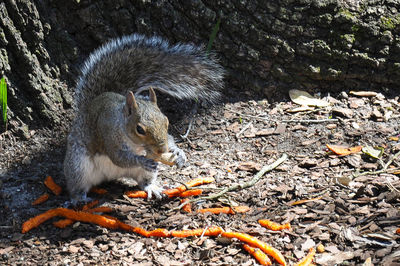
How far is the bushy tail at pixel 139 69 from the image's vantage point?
3090 millimetres

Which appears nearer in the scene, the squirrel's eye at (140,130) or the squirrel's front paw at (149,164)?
the squirrel's eye at (140,130)

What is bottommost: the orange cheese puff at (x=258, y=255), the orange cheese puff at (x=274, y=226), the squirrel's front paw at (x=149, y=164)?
the orange cheese puff at (x=258, y=255)

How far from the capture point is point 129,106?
2686mm

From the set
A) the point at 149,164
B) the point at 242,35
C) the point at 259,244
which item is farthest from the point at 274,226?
the point at 242,35

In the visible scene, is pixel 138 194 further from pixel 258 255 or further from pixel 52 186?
pixel 258 255

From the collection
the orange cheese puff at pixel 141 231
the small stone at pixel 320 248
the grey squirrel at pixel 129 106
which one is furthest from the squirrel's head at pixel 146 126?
the small stone at pixel 320 248

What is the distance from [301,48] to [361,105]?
24.5 inches

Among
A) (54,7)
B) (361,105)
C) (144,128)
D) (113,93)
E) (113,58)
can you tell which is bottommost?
(361,105)

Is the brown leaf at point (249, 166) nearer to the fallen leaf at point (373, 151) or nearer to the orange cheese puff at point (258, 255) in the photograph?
the fallen leaf at point (373, 151)

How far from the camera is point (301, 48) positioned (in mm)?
3332

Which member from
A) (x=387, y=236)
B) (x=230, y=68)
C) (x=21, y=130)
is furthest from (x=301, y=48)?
(x=21, y=130)

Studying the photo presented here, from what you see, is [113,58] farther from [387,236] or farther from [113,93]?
[387,236]

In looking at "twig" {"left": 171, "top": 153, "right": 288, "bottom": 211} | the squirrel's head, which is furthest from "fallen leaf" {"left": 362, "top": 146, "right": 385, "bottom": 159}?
the squirrel's head

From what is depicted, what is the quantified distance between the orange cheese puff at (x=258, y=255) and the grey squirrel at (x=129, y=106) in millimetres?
736
